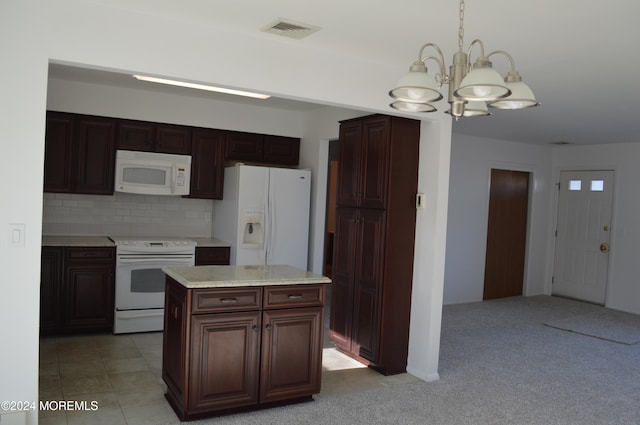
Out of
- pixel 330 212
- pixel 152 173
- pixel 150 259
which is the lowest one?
pixel 150 259

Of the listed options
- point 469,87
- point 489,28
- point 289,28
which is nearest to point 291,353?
point 289,28

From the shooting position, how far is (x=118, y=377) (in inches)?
153

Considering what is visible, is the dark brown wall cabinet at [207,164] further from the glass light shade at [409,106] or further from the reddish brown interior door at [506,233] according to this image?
the reddish brown interior door at [506,233]

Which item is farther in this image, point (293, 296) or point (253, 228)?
point (253, 228)

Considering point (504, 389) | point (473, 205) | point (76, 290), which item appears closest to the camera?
point (504, 389)

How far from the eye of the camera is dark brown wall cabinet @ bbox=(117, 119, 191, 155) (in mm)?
5359

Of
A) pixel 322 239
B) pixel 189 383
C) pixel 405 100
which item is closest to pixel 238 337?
pixel 189 383

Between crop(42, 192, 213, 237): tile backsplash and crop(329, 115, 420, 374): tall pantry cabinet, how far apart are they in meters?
2.25

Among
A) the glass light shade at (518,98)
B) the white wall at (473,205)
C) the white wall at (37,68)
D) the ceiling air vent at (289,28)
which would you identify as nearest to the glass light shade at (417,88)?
the glass light shade at (518,98)

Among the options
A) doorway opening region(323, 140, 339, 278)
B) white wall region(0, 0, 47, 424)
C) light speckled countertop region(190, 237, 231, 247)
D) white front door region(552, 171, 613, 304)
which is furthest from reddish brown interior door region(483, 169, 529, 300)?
white wall region(0, 0, 47, 424)

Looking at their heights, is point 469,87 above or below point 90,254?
above

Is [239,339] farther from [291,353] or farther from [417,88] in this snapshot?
[417,88]

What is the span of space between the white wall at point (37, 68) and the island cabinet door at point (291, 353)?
1311mm

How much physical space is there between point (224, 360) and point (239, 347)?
0.12 meters
